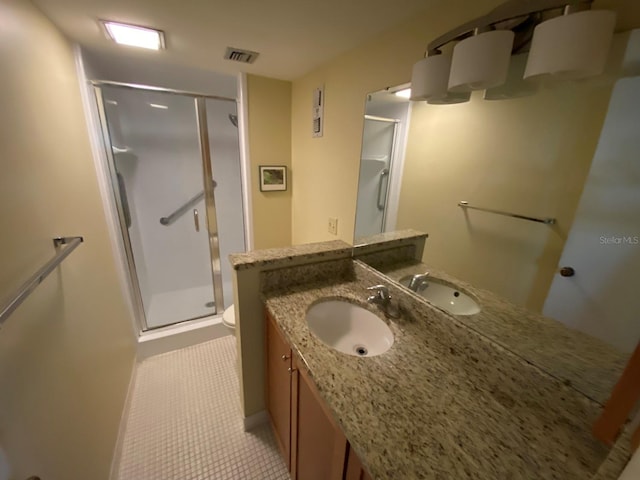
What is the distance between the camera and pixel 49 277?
36.2 inches

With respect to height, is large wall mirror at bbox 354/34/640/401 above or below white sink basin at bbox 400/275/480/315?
above

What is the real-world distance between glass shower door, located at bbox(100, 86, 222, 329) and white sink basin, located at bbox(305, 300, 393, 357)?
1685 millimetres

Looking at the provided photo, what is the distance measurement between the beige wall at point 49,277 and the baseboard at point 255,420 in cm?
65

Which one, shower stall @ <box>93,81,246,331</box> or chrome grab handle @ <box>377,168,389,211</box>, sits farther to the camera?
shower stall @ <box>93,81,246,331</box>

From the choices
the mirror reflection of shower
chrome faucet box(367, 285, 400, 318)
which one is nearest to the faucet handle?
chrome faucet box(367, 285, 400, 318)

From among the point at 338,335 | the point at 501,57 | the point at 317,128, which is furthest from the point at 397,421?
the point at 317,128

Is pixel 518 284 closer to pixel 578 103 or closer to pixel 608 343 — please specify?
pixel 608 343

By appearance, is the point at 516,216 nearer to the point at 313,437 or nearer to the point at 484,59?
the point at 484,59

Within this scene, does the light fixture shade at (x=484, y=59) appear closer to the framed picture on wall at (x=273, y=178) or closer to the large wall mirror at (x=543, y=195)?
the large wall mirror at (x=543, y=195)

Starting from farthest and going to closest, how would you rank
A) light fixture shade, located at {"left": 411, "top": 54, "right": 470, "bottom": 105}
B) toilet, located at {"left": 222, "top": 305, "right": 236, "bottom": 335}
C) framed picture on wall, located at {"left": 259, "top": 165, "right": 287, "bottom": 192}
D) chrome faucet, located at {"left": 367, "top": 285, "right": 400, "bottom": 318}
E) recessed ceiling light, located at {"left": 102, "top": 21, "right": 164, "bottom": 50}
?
framed picture on wall, located at {"left": 259, "top": 165, "right": 287, "bottom": 192}
toilet, located at {"left": 222, "top": 305, "right": 236, "bottom": 335}
recessed ceiling light, located at {"left": 102, "top": 21, "right": 164, "bottom": 50}
chrome faucet, located at {"left": 367, "top": 285, "right": 400, "bottom": 318}
light fixture shade, located at {"left": 411, "top": 54, "right": 470, "bottom": 105}

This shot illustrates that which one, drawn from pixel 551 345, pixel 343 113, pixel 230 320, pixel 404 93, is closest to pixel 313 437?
pixel 551 345

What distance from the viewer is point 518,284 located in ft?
2.64

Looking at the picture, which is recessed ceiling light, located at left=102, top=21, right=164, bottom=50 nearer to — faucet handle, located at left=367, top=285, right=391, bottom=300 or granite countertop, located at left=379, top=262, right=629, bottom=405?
faucet handle, located at left=367, top=285, right=391, bottom=300

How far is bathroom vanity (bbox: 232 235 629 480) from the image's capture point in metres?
0.58
